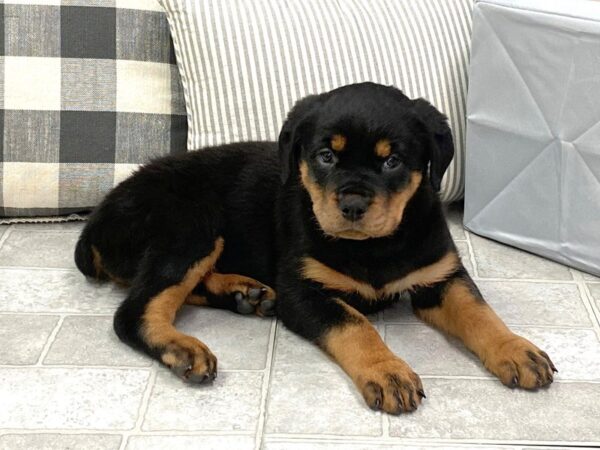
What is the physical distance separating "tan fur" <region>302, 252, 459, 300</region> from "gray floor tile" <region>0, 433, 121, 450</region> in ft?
2.52

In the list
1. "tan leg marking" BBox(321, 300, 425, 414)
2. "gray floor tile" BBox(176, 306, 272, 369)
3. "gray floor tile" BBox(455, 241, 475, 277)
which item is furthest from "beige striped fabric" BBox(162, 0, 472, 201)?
"tan leg marking" BBox(321, 300, 425, 414)

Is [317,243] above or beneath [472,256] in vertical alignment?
above

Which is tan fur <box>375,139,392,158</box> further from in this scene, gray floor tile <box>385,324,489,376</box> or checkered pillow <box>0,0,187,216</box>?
checkered pillow <box>0,0,187,216</box>

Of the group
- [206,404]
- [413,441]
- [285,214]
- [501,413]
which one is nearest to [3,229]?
[285,214]

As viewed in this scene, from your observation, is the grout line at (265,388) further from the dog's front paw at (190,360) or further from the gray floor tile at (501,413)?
the gray floor tile at (501,413)

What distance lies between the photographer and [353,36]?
3.65m

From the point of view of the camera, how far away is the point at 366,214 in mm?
2539

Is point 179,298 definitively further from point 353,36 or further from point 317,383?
point 353,36

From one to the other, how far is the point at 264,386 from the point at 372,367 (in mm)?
316

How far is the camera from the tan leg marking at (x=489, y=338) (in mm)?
2539

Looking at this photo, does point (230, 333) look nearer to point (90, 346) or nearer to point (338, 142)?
point (90, 346)

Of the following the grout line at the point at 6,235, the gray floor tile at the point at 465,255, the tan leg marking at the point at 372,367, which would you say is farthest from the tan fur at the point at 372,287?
the grout line at the point at 6,235

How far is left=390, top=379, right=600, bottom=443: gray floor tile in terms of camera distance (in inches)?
94.0

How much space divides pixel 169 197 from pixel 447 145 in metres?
0.91
